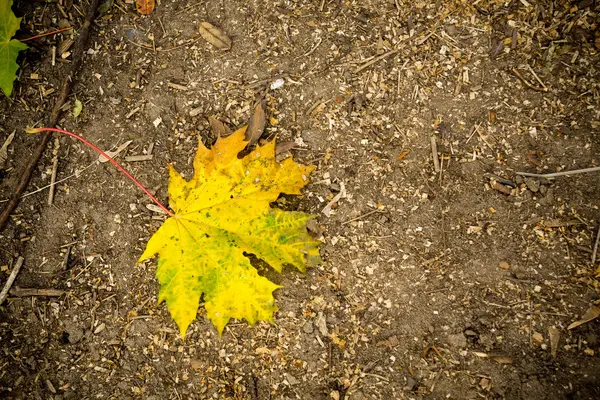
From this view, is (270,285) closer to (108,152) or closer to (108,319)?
(108,319)

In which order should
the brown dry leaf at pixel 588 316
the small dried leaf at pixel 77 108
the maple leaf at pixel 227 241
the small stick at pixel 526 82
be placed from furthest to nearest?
the small dried leaf at pixel 77 108, the small stick at pixel 526 82, the brown dry leaf at pixel 588 316, the maple leaf at pixel 227 241

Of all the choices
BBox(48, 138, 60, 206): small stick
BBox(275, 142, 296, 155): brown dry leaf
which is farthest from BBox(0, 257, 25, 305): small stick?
BBox(275, 142, 296, 155): brown dry leaf

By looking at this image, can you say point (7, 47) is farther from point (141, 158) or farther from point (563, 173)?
point (563, 173)

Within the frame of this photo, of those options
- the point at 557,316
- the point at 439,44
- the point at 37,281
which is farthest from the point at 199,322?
the point at 439,44

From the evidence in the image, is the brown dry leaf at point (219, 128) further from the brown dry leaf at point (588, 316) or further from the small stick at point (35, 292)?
the brown dry leaf at point (588, 316)

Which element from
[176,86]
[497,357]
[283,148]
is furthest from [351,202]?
[176,86]

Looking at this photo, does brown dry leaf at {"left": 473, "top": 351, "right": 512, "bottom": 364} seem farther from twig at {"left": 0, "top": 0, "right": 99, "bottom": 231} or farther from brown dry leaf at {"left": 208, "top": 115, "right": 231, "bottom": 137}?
twig at {"left": 0, "top": 0, "right": 99, "bottom": 231}

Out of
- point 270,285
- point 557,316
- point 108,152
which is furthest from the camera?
point 108,152

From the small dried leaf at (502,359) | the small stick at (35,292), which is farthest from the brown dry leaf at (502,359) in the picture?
the small stick at (35,292)
